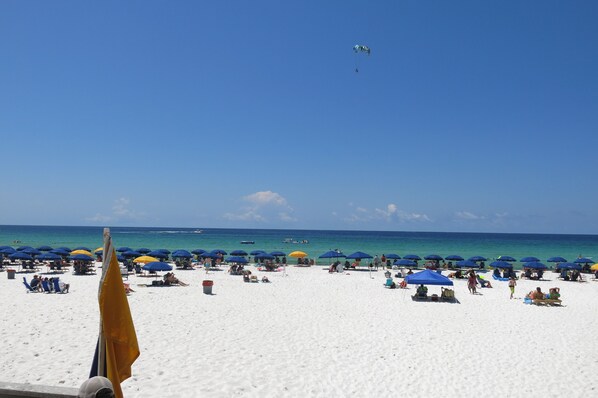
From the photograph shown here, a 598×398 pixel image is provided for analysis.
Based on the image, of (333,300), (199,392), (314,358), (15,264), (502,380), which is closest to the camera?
(199,392)

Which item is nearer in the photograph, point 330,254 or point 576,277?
point 576,277

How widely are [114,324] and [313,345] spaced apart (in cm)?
813

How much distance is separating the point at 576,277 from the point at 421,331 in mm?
22782

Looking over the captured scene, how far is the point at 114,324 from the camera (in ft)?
12.1

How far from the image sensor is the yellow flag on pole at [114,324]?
3.60 m

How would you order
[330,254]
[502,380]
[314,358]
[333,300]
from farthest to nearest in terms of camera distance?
1. [330,254]
2. [333,300]
3. [314,358]
4. [502,380]

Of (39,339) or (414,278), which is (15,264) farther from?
(414,278)

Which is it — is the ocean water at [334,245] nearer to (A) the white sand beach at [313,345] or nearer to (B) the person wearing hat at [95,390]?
(A) the white sand beach at [313,345]

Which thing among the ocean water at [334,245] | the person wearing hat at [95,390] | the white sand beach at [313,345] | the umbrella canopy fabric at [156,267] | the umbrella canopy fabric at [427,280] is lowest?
the ocean water at [334,245]

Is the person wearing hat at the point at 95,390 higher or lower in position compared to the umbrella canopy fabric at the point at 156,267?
higher

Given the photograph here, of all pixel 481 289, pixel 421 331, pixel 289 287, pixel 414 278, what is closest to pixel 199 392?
pixel 421 331

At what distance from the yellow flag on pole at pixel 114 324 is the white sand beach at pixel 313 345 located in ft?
14.1

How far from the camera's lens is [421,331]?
13.0m

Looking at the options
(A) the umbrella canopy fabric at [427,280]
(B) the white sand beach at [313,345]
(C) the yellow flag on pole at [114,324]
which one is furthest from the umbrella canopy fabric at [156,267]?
(C) the yellow flag on pole at [114,324]
